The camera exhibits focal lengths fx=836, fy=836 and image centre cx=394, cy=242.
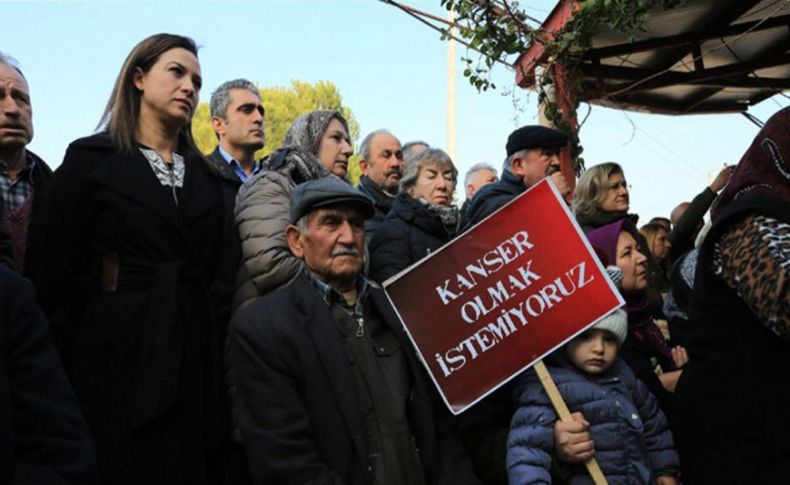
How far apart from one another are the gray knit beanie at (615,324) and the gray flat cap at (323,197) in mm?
1045

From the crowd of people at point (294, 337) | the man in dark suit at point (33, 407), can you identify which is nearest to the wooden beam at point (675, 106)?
the crowd of people at point (294, 337)

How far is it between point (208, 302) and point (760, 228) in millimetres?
1997

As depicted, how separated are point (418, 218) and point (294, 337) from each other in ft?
5.43

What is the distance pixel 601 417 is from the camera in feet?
10.5

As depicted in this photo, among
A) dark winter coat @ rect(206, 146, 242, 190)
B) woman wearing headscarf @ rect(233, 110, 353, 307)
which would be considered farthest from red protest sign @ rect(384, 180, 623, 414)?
dark winter coat @ rect(206, 146, 242, 190)

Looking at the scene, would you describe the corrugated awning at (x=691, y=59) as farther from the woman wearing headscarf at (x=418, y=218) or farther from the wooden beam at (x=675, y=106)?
the woman wearing headscarf at (x=418, y=218)

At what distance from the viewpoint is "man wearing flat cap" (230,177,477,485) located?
2854mm

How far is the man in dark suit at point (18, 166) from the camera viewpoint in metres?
3.58

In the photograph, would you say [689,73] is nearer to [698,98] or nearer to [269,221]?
[698,98]

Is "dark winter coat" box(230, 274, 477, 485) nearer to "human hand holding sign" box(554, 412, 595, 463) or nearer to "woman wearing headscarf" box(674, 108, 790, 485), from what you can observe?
"human hand holding sign" box(554, 412, 595, 463)

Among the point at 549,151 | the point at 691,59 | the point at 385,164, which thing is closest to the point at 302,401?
the point at 549,151

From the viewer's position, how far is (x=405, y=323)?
10.6ft

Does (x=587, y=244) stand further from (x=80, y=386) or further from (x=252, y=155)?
(x=252, y=155)

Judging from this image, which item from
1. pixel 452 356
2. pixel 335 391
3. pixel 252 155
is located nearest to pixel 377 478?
pixel 335 391
